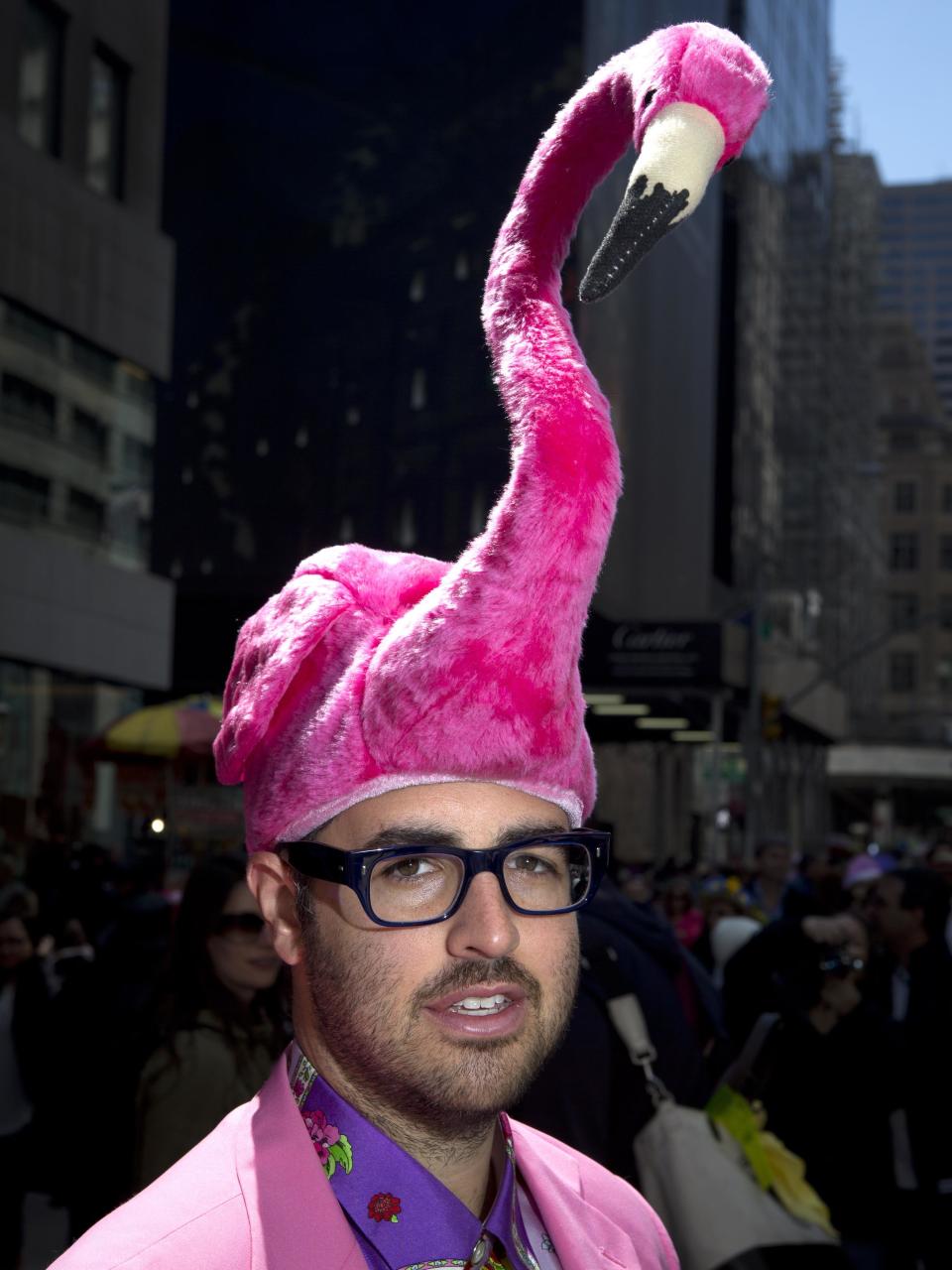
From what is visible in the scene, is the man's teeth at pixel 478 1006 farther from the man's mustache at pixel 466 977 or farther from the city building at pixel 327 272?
the city building at pixel 327 272

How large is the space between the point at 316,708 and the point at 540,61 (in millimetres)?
33190

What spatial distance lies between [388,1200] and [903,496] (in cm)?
13108

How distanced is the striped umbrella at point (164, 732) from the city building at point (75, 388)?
16.2 feet

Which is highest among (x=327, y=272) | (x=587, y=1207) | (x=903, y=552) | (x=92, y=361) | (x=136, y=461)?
(x=903, y=552)

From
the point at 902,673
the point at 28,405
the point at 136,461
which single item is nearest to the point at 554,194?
the point at 28,405

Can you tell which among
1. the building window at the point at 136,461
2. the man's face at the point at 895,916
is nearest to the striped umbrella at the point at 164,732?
the man's face at the point at 895,916

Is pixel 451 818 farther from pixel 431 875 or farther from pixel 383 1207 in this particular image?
pixel 383 1207

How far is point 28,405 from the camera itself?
61.7 ft

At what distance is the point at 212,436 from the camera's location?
122ft

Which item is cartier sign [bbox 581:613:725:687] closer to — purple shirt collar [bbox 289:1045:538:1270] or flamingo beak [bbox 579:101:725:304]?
purple shirt collar [bbox 289:1045:538:1270]

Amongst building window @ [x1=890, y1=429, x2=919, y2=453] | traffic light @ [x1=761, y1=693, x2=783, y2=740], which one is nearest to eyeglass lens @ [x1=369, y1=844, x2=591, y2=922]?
traffic light @ [x1=761, y1=693, x2=783, y2=740]

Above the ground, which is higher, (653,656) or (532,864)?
(653,656)

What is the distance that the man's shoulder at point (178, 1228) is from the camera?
184cm

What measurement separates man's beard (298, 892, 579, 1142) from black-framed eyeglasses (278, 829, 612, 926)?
0.22 feet
